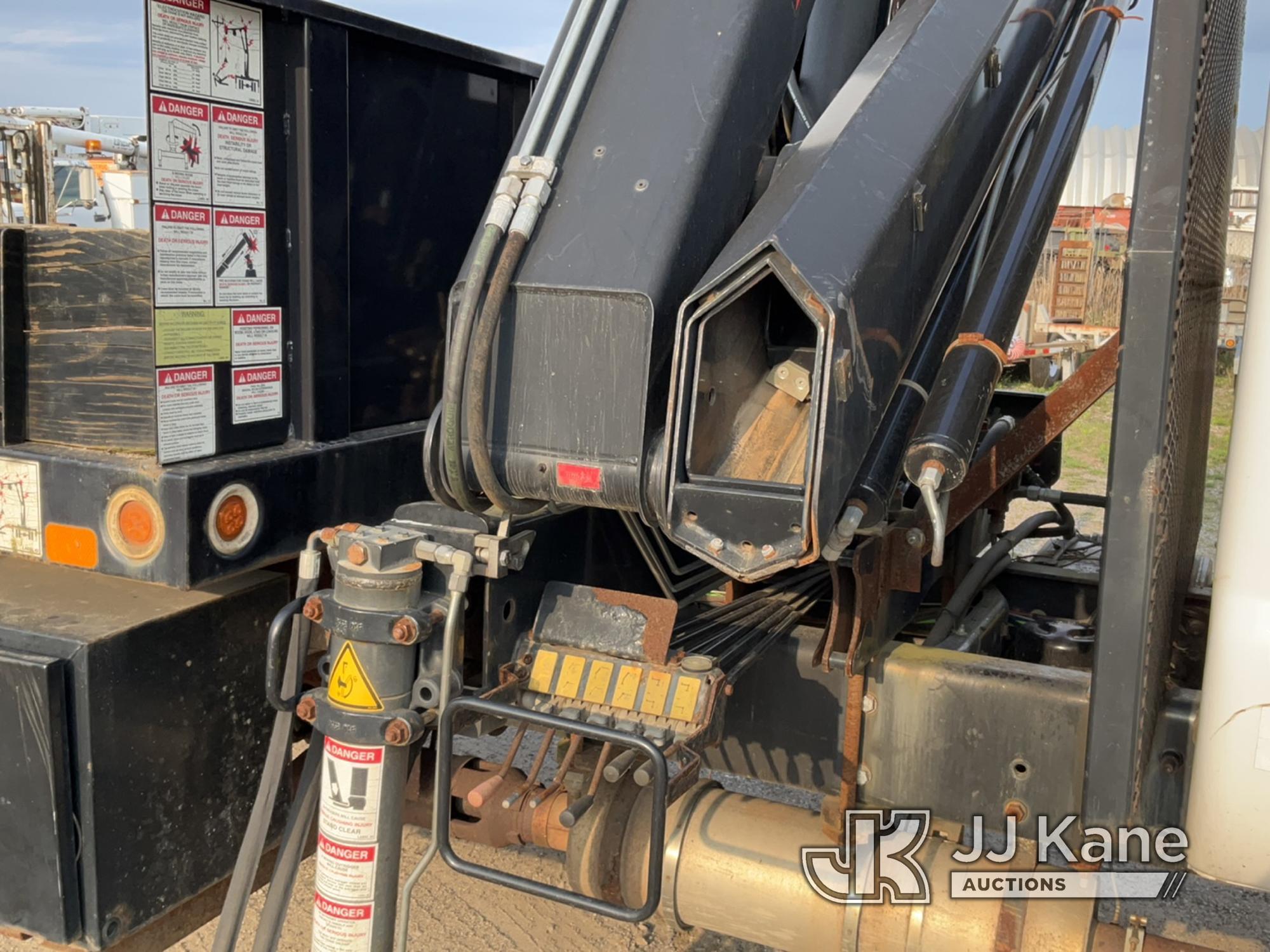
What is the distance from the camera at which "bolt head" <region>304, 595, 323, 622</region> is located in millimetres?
1735

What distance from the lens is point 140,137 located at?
4977 mm

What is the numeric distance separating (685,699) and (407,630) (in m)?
0.41

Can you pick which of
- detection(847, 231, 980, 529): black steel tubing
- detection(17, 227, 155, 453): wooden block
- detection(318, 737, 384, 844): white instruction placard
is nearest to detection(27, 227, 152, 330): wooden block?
detection(17, 227, 155, 453): wooden block

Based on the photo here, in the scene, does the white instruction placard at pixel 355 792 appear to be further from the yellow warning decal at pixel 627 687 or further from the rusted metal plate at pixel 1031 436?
the rusted metal plate at pixel 1031 436

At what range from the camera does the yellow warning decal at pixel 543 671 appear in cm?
182

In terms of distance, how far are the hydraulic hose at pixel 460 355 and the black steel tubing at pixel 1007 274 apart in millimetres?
648

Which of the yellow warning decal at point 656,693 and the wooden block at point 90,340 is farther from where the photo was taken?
the wooden block at point 90,340

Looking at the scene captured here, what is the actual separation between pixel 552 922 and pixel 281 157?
1947 mm

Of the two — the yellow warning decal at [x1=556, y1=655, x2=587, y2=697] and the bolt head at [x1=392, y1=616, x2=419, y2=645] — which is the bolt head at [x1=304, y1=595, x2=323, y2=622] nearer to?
the bolt head at [x1=392, y1=616, x2=419, y2=645]

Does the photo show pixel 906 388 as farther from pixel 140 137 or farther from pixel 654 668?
pixel 140 137

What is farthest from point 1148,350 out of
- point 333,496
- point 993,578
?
point 993,578

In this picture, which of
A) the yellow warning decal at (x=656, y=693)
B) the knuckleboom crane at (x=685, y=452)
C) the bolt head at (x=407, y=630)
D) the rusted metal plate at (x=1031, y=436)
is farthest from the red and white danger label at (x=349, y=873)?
the rusted metal plate at (x=1031, y=436)

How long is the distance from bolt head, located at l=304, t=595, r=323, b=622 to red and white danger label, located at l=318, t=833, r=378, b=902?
0.33m

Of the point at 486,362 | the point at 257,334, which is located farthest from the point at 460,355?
the point at 257,334
